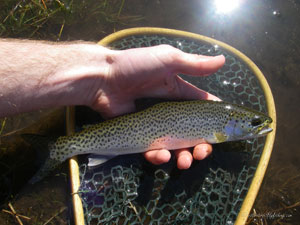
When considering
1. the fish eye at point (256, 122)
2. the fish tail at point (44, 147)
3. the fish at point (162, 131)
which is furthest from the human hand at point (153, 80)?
the fish tail at point (44, 147)

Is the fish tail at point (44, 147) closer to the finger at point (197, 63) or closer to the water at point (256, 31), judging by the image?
the finger at point (197, 63)

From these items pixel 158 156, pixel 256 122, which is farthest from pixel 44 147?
pixel 256 122

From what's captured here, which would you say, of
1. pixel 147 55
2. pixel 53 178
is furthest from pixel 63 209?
pixel 147 55

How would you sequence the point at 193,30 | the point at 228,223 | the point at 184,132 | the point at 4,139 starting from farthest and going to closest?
the point at 193,30 < the point at 4,139 < the point at 184,132 < the point at 228,223

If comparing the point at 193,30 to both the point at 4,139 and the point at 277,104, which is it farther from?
the point at 4,139

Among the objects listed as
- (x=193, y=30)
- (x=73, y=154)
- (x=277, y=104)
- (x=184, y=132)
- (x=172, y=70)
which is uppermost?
(x=193, y=30)

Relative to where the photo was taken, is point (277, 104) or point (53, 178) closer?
point (53, 178)

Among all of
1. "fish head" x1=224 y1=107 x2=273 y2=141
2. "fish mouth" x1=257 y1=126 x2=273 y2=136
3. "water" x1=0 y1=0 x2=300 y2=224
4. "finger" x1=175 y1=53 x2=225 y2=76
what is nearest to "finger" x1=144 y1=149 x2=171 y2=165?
"fish head" x1=224 y1=107 x2=273 y2=141
